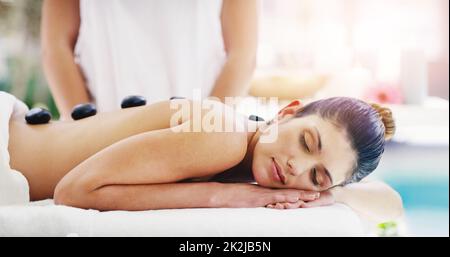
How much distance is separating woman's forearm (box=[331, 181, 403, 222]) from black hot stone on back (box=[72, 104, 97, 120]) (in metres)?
0.41

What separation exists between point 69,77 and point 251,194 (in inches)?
15.5

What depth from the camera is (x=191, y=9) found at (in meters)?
0.93

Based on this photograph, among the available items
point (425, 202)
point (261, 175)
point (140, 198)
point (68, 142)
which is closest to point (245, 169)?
point (261, 175)

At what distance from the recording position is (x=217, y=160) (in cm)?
77

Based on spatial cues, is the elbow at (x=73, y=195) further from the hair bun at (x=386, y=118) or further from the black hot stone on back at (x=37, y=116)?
the hair bun at (x=386, y=118)

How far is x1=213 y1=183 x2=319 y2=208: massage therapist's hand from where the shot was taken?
0.77 meters

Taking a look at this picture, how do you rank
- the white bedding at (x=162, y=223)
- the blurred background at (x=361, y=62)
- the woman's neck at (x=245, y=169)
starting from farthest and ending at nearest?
the blurred background at (x=361, y=62)
the woman's neck at (x=245, y=169)
the white bedding at (x=162, y=223)

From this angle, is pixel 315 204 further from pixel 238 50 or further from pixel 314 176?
pixel 238 50

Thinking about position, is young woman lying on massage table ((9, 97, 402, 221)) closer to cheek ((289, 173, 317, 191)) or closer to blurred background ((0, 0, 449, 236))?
cheek ((289, 173, 317, 191))

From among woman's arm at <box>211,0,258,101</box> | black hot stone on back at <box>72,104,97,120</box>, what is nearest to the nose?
woman's arm at <box>211,0,258,101</box>

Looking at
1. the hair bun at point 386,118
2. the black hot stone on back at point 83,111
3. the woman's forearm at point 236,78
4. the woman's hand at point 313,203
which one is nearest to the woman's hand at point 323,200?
the woman's hand at point 313,203

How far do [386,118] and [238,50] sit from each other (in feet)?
0.95

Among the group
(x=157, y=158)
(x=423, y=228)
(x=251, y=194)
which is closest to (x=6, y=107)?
(x=157, y=158)

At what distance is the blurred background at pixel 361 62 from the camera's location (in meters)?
0.92
